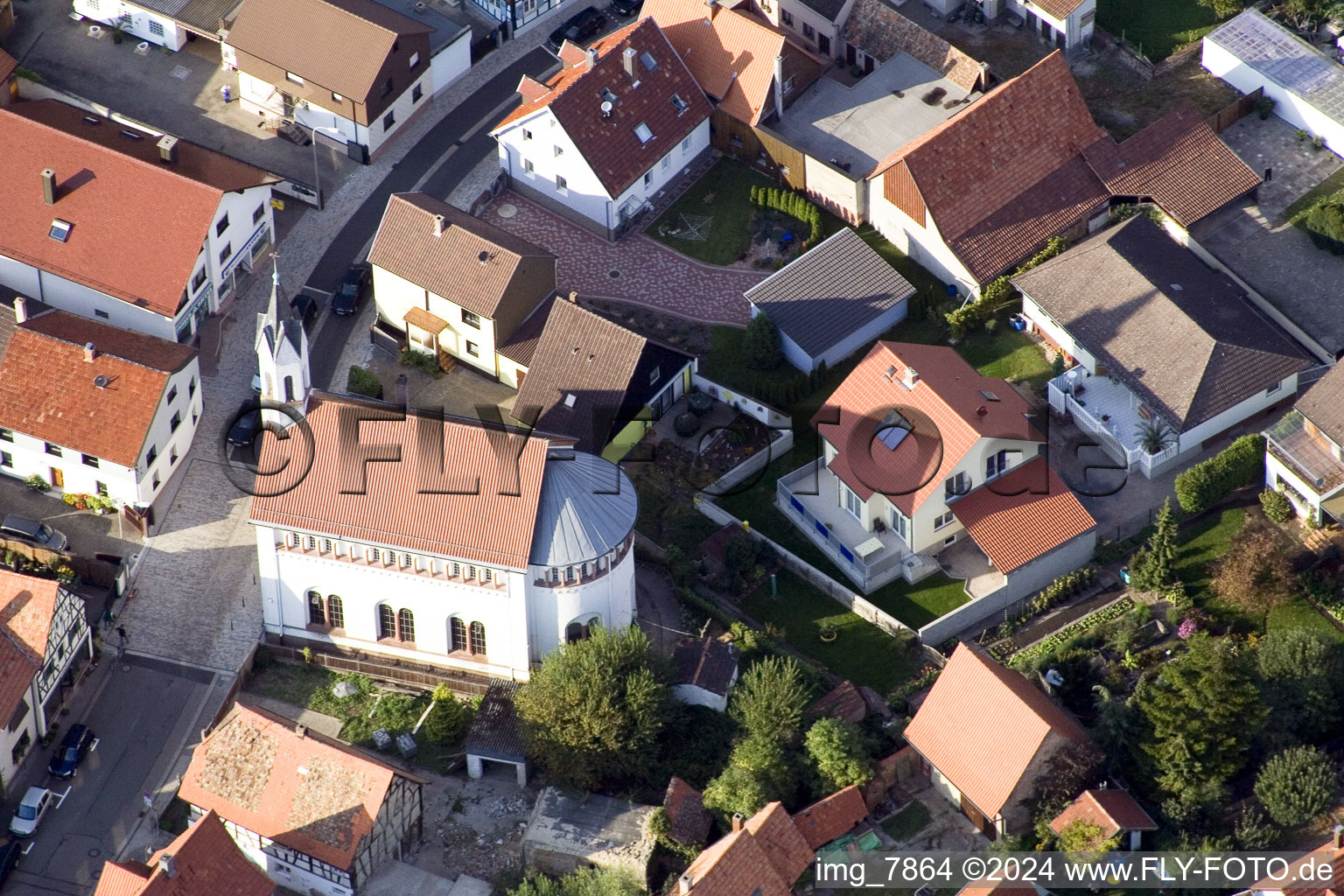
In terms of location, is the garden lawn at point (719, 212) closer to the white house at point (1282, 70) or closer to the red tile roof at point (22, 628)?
the white house at point (1282, 70)

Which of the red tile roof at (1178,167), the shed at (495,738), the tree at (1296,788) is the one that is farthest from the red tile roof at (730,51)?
the tree at (1296,788)

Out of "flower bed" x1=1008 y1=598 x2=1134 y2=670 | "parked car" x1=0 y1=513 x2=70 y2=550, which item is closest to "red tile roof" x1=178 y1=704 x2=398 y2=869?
"parked car" x1=0 y1=513 x2=70 y2=550

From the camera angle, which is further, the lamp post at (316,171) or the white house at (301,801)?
the lamp post at (316,171)

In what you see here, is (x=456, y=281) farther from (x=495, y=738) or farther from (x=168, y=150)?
(x=495, y=738)

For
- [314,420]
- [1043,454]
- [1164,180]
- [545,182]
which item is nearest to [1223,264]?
[1164,180]

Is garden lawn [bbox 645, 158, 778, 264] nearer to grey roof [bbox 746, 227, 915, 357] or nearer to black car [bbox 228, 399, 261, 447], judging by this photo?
grey roof [bbox 746, 227, 915, 357]

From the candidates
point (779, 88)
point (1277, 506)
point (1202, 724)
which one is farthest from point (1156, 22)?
point (1202, 724)
